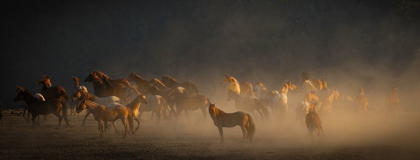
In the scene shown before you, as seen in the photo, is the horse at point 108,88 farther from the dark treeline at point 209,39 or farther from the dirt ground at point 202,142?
the dark treeline at point 209,39

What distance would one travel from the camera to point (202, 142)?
15.5 m

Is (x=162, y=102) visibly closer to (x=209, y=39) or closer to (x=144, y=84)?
(x=144, y=84)

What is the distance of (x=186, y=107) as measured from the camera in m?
20.7

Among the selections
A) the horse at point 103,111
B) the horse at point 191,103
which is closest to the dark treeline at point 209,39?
the horse at point 191,103

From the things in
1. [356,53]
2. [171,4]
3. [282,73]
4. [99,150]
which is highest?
[171,4]

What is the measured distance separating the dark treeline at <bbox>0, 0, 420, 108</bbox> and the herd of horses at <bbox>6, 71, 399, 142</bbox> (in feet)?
62.8

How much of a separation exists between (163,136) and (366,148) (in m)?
6.82

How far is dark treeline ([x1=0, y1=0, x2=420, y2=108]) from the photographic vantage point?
44.1 meters

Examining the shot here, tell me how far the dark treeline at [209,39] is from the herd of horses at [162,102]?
19149 mm

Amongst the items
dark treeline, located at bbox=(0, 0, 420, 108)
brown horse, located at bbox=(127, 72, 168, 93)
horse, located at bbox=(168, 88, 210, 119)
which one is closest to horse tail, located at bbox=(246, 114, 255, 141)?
horse, located at bbox=(168, 88, 210, 119)

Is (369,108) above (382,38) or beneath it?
beneath

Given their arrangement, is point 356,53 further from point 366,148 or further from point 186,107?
point 366,148

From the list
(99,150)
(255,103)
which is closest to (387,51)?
(255,103)

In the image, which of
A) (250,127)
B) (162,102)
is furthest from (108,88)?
(250,127)
